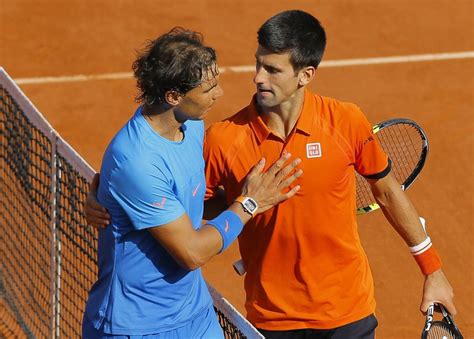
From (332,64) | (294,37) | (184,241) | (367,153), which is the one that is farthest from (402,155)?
(332,64)

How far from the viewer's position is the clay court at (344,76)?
8352 millimetres

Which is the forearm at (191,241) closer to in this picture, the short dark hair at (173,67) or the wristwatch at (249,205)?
the wristwatch at (249,205)

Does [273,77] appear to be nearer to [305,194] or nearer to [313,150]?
[313,150]

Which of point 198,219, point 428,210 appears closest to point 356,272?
point 198,219

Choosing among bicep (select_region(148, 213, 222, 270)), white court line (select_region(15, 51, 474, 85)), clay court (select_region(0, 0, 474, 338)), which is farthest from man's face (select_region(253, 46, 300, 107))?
white court line (select_region(15, 51, 474, 85))

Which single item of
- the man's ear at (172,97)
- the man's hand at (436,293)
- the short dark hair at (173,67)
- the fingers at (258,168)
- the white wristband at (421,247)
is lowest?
the man's hand at (436,293)

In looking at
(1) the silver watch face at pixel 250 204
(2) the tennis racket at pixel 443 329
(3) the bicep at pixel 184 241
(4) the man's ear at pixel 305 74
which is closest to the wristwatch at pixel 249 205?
(1) the silver watch face at pixel 250 204

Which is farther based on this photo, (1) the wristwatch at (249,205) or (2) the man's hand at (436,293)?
(2) the man's hand at (436,293)

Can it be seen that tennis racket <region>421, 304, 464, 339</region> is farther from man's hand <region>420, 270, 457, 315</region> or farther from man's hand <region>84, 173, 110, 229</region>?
man's hand <region>84, 173, 110, 229</region>

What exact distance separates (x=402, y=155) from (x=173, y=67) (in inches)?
99.4

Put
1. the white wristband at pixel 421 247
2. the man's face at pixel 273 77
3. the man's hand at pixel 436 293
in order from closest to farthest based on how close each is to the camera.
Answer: the man's face at pixel 273 77 → the man's hand at pixel 436 293 → the white wristband at pixel 421 247

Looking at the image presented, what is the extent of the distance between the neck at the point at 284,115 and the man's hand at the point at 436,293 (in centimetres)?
107

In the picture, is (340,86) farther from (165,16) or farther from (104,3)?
(104,3)

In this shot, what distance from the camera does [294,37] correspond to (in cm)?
508
